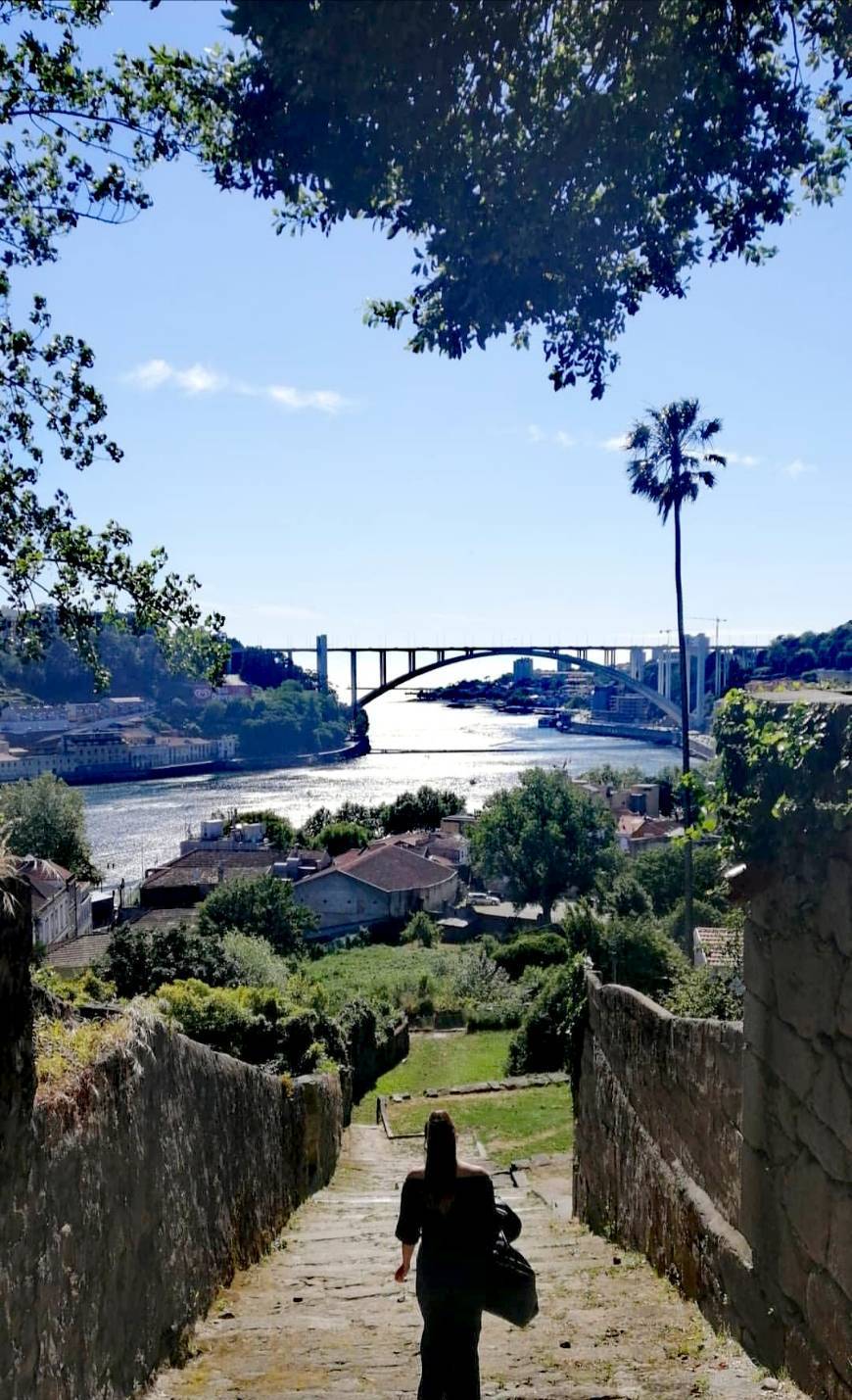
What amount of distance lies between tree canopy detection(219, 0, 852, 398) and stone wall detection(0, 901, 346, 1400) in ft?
12.1

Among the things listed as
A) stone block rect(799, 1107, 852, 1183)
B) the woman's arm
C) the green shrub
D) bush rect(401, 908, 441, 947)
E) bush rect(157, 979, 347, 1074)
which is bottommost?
bush rect(401, 908, 441, 947)

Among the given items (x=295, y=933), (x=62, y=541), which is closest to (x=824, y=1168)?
(x=62, y=541)

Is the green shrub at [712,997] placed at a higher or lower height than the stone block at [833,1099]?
lower

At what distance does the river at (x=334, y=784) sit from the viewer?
63219 mm

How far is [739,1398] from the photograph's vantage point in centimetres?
349

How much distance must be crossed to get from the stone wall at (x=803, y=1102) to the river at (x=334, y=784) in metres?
51.0

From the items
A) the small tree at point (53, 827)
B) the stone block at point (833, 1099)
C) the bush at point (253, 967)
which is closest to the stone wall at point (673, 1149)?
the stone block at point (833, 1099)

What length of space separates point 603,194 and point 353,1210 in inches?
289

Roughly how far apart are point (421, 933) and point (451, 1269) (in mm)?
37030

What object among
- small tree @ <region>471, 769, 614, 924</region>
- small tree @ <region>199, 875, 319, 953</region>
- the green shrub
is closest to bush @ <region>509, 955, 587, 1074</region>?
the green shrub

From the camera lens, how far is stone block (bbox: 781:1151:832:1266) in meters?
3.28

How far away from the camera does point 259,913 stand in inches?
1299

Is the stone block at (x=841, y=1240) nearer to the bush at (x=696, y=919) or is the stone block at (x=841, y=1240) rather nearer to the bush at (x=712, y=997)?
the bush at (x=712, y=997)

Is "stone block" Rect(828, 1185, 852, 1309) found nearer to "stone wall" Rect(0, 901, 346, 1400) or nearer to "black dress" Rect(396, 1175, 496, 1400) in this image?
"black dress" Rect(396, 1175, 496, 1400)
